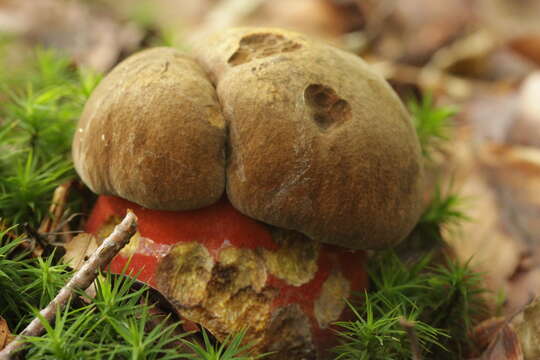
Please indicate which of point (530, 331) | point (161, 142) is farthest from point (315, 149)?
point (530, 331)

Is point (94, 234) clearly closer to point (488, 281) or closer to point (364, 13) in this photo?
point (488, 281)

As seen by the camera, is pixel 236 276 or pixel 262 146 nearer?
pixel 262 146

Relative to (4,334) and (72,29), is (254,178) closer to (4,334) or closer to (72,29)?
(4,334)

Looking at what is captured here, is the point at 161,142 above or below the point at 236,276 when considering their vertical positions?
above

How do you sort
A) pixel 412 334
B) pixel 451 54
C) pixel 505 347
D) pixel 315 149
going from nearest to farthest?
pixel 412 334, pixel 315 149, pixel 505 347, pixel 451 54

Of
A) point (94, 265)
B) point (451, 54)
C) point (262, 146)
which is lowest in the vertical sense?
point (451, 54)

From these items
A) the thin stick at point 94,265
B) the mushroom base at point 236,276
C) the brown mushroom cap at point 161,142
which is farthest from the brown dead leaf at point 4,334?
the brown mushroom cap at point 161,142

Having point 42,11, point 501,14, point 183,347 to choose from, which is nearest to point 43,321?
point 183,347

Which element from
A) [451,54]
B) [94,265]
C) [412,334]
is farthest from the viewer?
[451,54]

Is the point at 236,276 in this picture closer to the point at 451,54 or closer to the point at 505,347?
the point at 505,347
